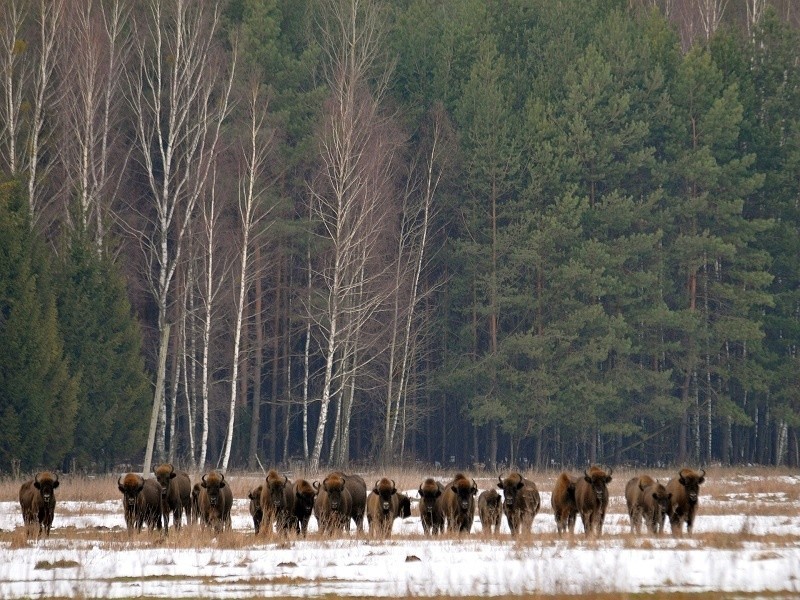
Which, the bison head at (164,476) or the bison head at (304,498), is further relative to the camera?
the bison head at (164,476)

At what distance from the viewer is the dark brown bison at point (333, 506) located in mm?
22797

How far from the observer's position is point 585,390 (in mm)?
56625

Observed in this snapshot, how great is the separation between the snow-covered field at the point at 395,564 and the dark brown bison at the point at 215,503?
1.39 ft

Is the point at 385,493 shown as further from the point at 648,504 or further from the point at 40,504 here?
the point at 40,504

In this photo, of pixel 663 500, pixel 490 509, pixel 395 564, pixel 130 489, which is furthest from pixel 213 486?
pixel 663 500

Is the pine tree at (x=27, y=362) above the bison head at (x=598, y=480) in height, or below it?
above

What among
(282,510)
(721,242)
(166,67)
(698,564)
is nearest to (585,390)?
(721,242)

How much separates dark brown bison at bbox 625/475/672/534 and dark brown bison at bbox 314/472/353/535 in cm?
471

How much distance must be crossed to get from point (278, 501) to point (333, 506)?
904mm

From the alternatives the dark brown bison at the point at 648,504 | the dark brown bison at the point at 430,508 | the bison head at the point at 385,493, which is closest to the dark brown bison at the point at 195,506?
the bison head at the point at 385,493

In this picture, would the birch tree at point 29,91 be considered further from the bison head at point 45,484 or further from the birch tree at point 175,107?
the bison head at point 45,484

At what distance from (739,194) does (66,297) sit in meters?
28.6

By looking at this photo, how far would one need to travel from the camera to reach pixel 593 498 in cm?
2222

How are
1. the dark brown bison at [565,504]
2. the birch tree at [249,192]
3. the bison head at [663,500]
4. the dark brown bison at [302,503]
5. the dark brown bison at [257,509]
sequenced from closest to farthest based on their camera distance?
the bison head at [663,500] → the dark brown bison at [565,504] → the dark brown bison at [302,503] → the dark brown bison at [257,509] → the birch tree at [249,192]
